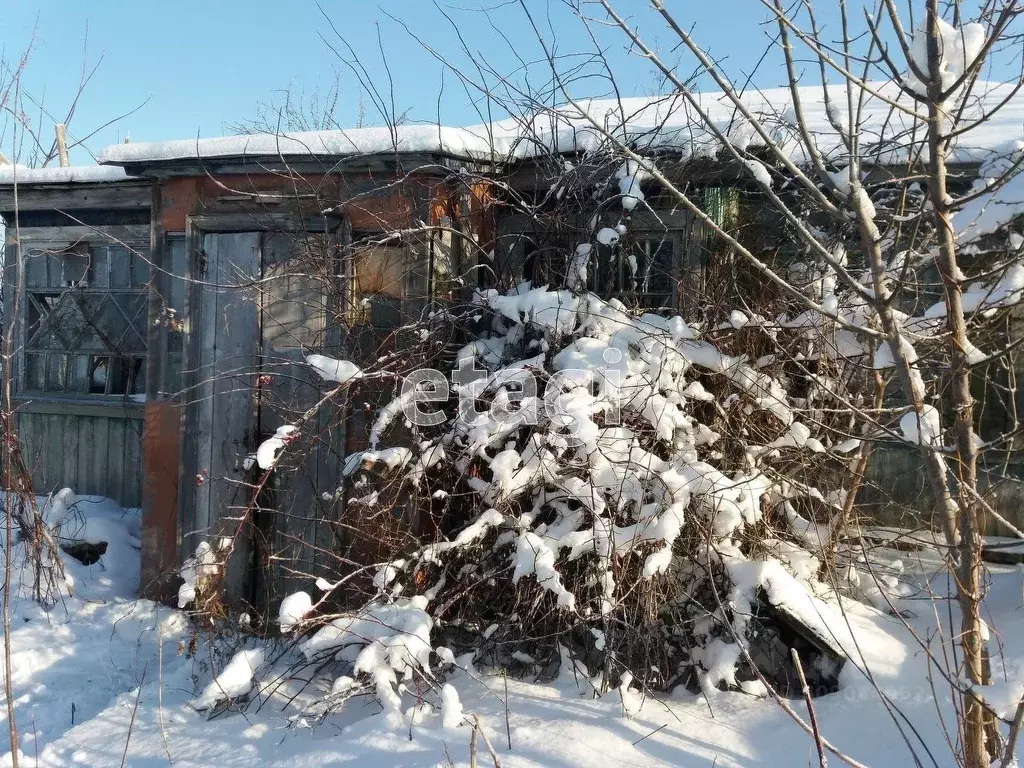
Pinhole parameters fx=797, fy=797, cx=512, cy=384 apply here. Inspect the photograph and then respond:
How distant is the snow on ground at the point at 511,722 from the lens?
3.24 m

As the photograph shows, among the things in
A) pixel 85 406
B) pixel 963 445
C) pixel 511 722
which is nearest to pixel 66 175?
pixel 85 406

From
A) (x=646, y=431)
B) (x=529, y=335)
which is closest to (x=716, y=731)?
(x=646, y=431)

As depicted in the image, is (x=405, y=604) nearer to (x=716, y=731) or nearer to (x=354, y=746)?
(x=354, y=746)

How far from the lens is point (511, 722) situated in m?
3.49

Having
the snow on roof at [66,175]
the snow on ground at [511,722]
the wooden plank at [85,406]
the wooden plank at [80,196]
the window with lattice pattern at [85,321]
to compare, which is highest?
the snow on roof at [66,175]

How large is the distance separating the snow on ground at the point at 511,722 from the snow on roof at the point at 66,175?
3.45 m

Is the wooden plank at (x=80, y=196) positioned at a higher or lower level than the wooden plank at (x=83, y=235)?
higher

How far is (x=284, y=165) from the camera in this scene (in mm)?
4719

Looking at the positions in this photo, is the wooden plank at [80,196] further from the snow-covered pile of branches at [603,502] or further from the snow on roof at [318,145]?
the snow-covered pile of branches at [603,502]

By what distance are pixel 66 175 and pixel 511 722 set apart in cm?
532

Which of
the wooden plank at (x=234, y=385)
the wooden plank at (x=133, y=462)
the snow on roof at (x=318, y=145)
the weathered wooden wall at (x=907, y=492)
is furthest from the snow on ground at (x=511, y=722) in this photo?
the snow on roof at (x=318, y=145)

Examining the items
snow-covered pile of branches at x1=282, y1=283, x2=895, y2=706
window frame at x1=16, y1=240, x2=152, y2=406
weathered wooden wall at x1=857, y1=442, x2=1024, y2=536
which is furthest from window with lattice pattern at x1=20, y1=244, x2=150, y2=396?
weathered wooden wall at x1=857, y1=442, x2=1024, y2=536

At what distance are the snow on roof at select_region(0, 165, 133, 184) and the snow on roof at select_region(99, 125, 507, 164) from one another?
103 cm

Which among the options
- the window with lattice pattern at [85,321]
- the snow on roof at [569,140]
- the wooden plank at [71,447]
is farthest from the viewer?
the wooden plank at [71,447]
